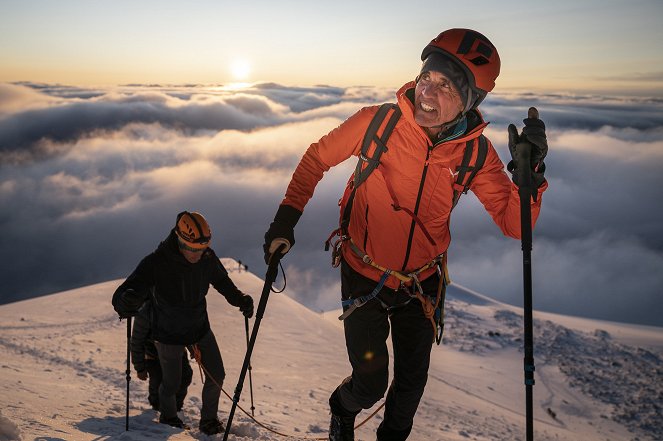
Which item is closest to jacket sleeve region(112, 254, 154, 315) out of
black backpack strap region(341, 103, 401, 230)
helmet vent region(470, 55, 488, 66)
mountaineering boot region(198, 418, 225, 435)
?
mountaineering boot region(198, 418, 225, 435)

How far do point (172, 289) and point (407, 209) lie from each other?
11.1 ft

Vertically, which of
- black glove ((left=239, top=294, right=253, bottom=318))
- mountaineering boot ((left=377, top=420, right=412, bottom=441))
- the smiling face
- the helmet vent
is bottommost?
mountaineering boot ((left=377, top=420, right=412, bottom=441))

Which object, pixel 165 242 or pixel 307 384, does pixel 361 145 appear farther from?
pixel 307 384

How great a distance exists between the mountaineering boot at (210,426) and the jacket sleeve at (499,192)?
15.2 ft

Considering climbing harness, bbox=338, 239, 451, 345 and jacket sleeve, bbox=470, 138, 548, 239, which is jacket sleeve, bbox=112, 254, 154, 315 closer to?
climbing harness, bbox=338, 239, 451, 345

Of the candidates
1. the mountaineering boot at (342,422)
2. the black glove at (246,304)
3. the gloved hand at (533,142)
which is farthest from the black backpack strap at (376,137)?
the black glove at (246,304)

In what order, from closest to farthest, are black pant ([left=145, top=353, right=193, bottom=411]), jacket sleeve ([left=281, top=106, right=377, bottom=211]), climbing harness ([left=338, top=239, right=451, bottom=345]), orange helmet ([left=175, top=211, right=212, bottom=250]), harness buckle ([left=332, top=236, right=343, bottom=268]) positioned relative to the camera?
jacket sleeve ([left=281, top=106, right=377, bottom=211]) < climbing harness ([left=338, top=239, right=451, bottom=345]) < harness buckle ([left=332, top=236, right=343, bottom=268]) < orange helmet ([left=175, top=211, right=212, bottom=250]) < black pant ([left=145, top=353, right=193, bottom=411])

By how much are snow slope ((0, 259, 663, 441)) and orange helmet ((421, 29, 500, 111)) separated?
5.01m

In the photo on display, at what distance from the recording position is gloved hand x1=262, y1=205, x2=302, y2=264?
13.4ft

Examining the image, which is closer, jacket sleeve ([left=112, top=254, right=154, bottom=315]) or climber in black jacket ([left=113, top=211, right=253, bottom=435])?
jacket sleeve ([left=112, top=254, right=154, bottom=315])

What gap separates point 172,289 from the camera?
19.5ft

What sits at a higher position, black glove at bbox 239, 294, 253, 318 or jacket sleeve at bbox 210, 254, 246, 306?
jacket sleeve at bbox 210, 254, 246, 306

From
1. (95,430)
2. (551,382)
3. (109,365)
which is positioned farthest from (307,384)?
(551,382)

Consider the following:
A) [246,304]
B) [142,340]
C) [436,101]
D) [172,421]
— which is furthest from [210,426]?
[436,101]
